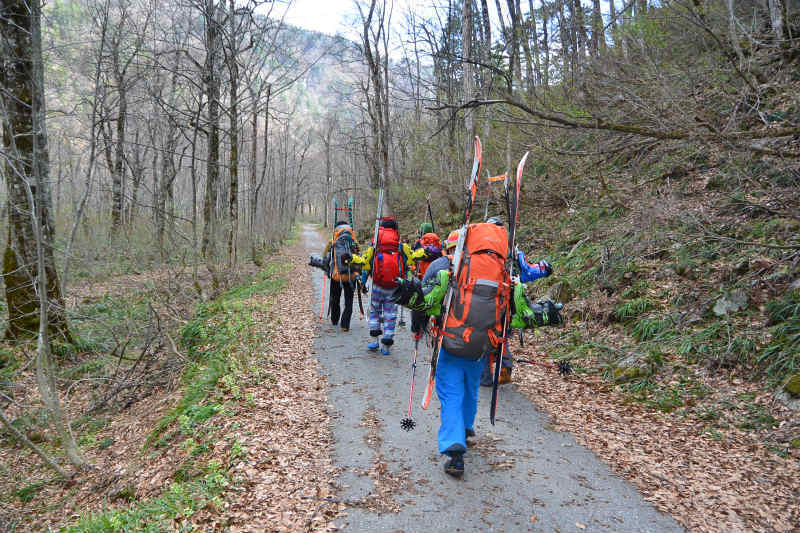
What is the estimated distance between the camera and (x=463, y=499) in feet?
12.4

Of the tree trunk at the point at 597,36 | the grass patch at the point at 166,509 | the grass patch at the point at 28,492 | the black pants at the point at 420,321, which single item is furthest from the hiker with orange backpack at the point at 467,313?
the tree trunk at the point at 597,36

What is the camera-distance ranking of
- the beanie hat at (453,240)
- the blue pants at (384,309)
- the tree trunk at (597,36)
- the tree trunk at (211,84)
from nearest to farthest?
the beanie hat at (453,240)
the blue pants at (384,309)
the tree trunk at (597,36)
the tree trunk at (211,84)

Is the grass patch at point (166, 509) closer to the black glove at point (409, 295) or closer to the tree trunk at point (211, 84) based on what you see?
the black glove at point (409, 295)


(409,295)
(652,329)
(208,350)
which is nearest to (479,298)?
(409,295)

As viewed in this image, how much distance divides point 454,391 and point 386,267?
12.9ft

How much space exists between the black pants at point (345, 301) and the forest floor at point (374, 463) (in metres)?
1.61

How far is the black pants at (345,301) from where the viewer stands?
905cm

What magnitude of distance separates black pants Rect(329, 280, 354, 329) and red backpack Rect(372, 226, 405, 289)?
48.0 inches

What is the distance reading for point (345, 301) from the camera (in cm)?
934

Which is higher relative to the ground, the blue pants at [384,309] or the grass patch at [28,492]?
the blue pants at [384,309]

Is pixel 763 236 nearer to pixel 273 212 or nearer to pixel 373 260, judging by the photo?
pixel 373 260

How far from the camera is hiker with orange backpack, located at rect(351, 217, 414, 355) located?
309 inches

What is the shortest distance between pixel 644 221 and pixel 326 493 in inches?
317

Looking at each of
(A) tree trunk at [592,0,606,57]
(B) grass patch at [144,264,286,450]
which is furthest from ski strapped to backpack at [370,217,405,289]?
(A) tree trunk at [592,0,606,57]
